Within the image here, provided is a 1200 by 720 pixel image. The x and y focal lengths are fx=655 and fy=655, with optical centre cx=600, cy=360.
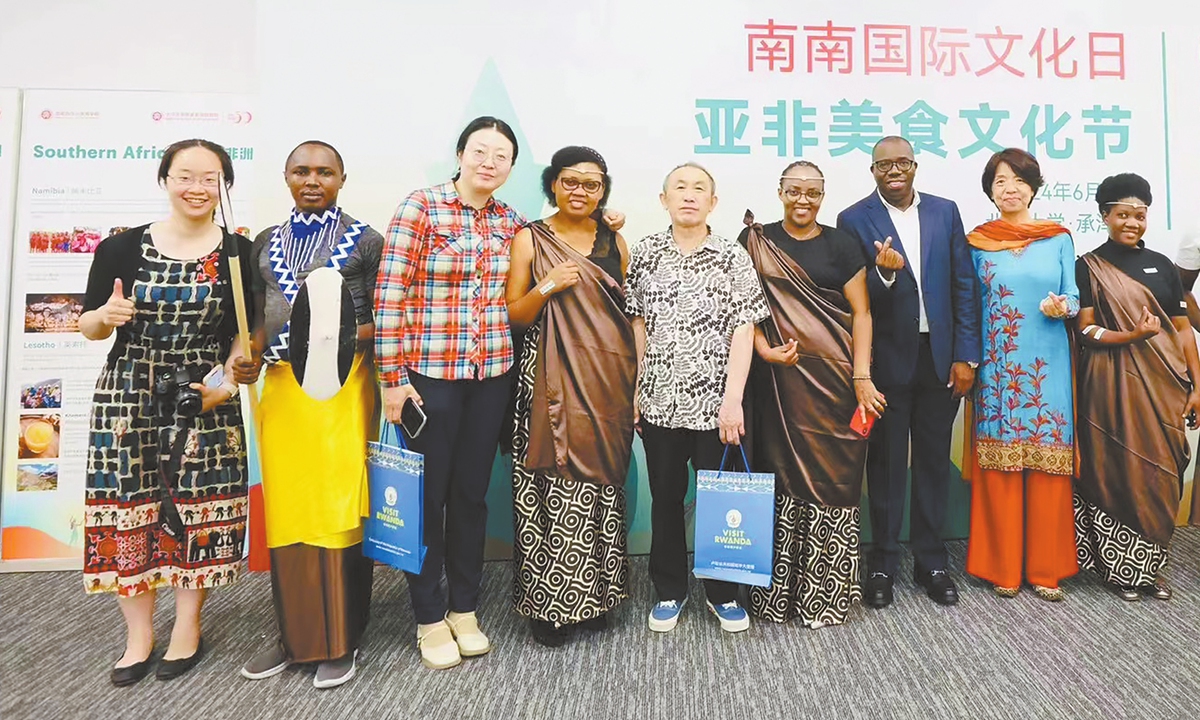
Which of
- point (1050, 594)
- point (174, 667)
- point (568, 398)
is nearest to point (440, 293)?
point (568, 398)

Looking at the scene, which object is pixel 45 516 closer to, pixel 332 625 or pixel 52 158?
pixel 52 158

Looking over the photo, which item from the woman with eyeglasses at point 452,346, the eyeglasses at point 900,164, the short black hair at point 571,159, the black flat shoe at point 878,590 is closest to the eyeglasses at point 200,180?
the woman with eyeglasses at point 452,346

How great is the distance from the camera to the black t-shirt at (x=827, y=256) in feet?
6.97

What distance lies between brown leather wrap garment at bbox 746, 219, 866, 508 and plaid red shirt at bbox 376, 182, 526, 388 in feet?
2.87

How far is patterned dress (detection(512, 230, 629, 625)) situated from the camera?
2.03 meters

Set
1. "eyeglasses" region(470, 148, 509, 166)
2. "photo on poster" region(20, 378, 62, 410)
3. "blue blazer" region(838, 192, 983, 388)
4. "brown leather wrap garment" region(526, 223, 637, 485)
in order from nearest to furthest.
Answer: "eyeglasses" region(470, 148, 509, 166) < "brown leather wrap garment" region(526, 223, 637, 485) < "blue blazer" region(838, 192, 983, 388) < "photo on poster" region(20, 378, 62, 410)

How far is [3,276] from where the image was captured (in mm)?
2738

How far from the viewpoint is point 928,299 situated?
90.0 inches

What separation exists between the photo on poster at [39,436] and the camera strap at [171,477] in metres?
1.40

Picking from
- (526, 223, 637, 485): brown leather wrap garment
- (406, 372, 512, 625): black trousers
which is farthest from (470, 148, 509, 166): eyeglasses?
(406, 372, 512, 625): black trousers

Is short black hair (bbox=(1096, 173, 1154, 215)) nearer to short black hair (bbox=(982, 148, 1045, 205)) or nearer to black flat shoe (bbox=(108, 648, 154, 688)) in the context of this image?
short black hair (bbox=(982, 148, 1045, 205))

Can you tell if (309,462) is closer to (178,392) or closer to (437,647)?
(178,392)

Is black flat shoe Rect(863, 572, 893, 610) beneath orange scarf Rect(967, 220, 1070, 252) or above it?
beneath

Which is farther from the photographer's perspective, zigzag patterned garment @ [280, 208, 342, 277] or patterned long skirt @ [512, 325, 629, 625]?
patterned long skirt @ [512, 325, 629, 625]
